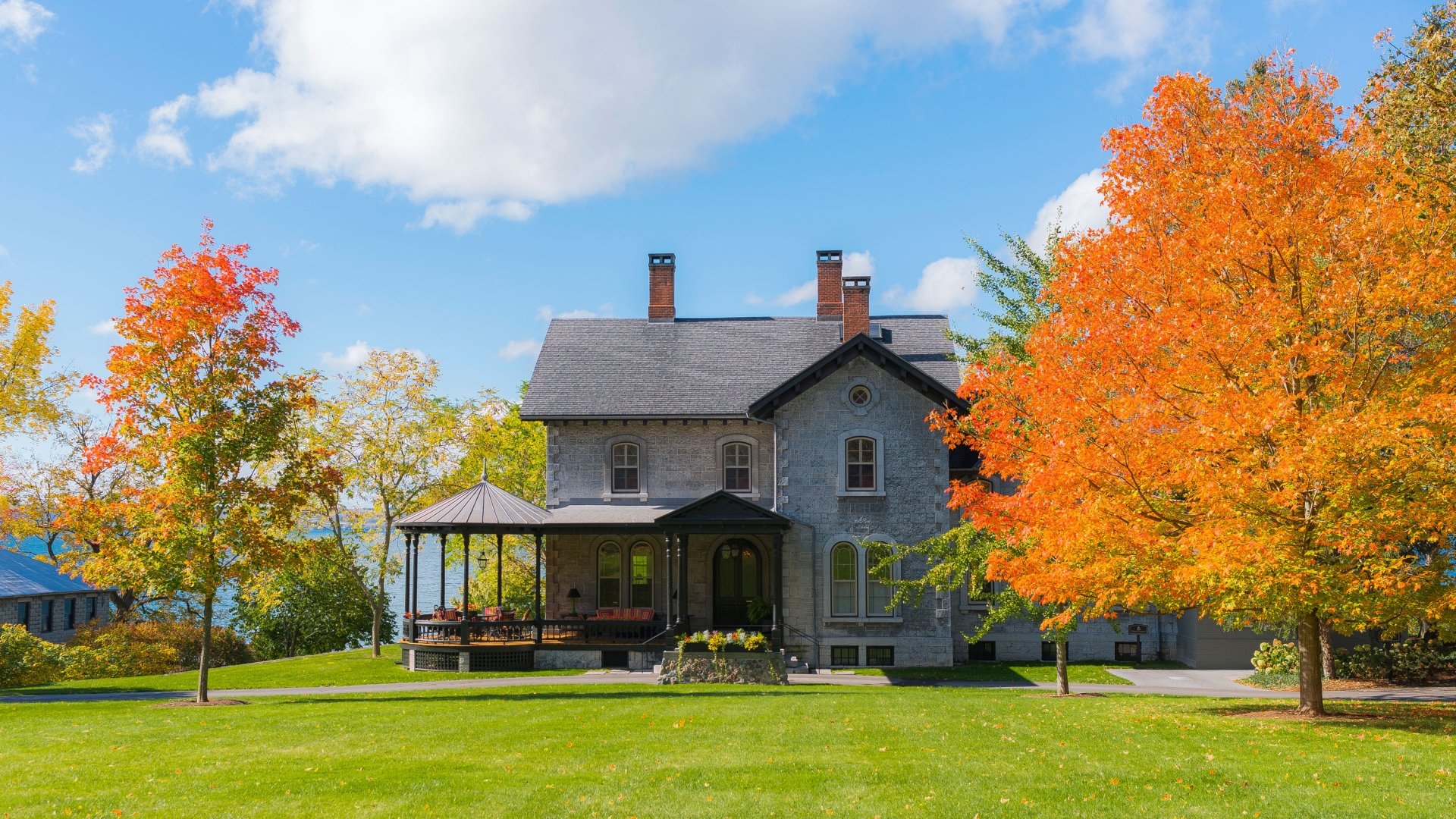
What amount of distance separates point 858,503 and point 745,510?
339cm

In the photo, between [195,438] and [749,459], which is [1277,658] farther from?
[195,438]

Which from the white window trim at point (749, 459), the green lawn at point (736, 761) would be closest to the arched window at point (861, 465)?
the white window trim at point (749, 459)

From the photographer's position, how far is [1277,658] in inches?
965

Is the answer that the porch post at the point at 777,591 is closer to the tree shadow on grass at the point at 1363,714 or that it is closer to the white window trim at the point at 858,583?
the white window trim at the point at 858,583

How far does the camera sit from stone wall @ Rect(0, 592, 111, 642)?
118 feet

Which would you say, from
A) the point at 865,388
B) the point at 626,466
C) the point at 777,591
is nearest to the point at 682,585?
the point at 777,591

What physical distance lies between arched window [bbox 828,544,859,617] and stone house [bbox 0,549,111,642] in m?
25.4

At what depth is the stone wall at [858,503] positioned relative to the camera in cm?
2806

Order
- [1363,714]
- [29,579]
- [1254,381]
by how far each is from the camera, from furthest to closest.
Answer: [29,579] → [1363,714] → [1254,381]

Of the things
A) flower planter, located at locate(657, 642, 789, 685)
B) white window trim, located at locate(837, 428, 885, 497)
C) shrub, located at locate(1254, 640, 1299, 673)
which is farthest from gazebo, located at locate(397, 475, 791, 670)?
shrub, located at locate(1254, 640, 1299, 673)

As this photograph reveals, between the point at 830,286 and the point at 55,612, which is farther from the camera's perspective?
the point at 55,612

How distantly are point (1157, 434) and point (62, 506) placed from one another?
785 inches

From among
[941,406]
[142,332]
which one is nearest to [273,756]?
[142,332]

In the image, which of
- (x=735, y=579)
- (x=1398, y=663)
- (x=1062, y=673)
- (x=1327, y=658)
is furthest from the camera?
(x=735, y=579)
